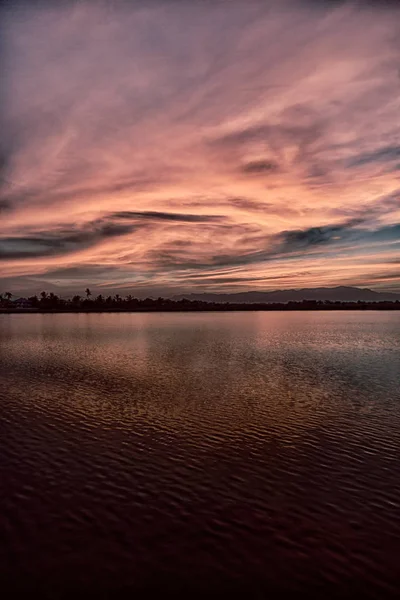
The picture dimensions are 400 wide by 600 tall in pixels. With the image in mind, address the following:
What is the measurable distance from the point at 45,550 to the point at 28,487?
5.09 m

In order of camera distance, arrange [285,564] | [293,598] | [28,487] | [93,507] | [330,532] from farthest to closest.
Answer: [28,487] < [93,507] < [330,532] < [285,564] < [293,598]

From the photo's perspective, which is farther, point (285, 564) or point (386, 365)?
point (386, 365)

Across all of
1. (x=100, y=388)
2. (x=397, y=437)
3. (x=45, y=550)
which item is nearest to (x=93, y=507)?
(x=45, y=550)

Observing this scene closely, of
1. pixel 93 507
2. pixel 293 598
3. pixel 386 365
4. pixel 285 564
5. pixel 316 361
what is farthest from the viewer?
pixel 316 361

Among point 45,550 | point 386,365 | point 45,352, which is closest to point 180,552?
point 45,550

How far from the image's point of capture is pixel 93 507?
16.0 m

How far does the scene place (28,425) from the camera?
26547 mm

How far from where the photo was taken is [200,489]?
57.6ft

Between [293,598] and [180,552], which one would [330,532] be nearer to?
[293,598]

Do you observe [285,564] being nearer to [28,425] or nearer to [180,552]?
[180,552]

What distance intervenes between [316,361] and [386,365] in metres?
9.36

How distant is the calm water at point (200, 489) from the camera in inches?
486

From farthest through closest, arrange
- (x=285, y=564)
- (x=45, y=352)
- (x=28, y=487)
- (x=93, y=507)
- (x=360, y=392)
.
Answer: (x=45, y=352), (x=360, y=392), (x=28, y=487), (x=93, y=507), (x=285, y=564)

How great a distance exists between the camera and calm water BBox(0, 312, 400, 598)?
12336 millimetres
